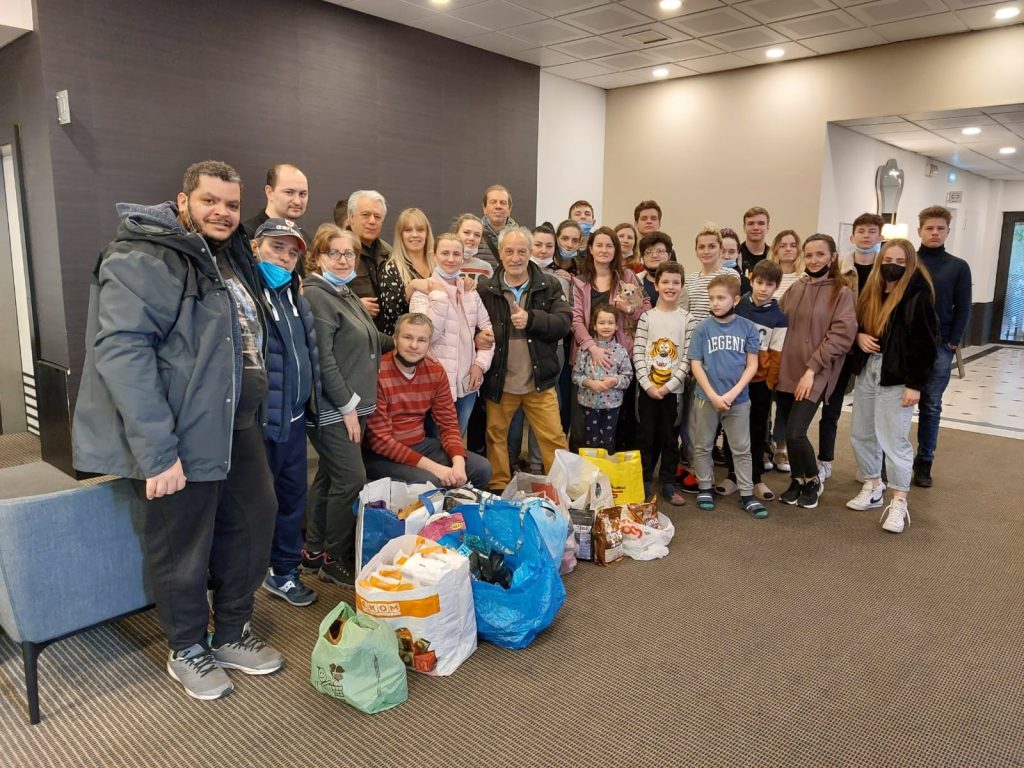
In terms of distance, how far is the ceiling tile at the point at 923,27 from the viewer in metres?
5.50

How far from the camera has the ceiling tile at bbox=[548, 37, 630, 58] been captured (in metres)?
6.28

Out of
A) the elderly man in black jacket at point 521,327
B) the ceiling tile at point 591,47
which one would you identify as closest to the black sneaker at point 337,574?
the elderly man in black jacket at point 521,327

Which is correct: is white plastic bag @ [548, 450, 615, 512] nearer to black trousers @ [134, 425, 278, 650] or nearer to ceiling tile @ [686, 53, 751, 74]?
black trousers @ [134, 425, 278, 650]

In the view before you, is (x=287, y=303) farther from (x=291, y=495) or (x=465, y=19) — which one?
(x=465, y=19)

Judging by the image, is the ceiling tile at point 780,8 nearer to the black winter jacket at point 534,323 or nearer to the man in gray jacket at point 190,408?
the black winter jacket at point 534,323

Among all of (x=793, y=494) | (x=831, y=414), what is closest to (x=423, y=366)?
(x=793, y=494)

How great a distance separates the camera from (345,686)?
6.93 ft

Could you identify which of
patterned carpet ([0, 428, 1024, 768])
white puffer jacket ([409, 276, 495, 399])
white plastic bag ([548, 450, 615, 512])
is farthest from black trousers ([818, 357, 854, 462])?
white puffer jacket ([409, 276, 495, 399])

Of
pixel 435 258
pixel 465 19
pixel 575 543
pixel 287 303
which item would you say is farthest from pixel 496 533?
pixel 465 19

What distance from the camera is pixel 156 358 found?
77.0 inches

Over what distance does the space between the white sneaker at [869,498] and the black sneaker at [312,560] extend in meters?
2.82

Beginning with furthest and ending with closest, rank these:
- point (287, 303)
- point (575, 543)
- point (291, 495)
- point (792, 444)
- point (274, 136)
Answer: point (274, 136) < point (792, 444) < point (575, 543) < point (291, 495) < point (287, 303)

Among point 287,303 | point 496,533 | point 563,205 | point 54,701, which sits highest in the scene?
point 563,205

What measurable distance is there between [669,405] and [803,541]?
3.18 ft
